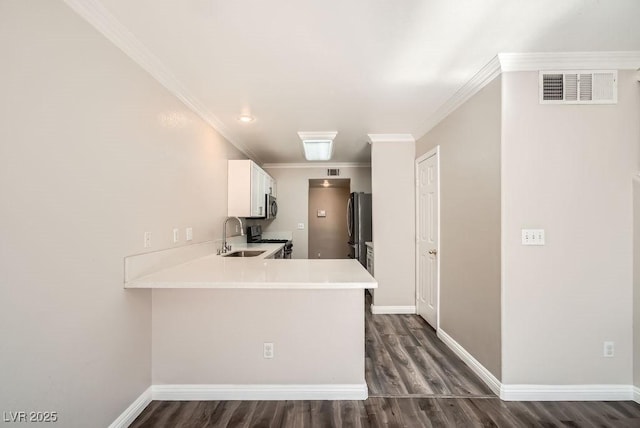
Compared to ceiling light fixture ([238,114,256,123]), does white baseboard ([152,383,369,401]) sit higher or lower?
lower

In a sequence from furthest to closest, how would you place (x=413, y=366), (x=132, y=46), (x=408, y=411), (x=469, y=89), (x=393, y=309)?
(x=393, y=309), (x=413, y=366), (x=469, y=89), (x=408, y=411), (x=132, y=46)

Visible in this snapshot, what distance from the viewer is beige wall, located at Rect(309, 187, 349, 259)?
746cm

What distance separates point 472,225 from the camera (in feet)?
8.39

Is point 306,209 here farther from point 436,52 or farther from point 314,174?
point 436,52

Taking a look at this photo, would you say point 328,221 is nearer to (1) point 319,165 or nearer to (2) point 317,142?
(1) point 319,165

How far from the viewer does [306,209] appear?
572 centimetres

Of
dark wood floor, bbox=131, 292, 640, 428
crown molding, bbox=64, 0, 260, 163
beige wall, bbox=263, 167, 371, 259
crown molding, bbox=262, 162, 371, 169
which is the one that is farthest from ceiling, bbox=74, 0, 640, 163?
beige wall, bbox=263, 167, 371, 259

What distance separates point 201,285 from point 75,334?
2.07 feet

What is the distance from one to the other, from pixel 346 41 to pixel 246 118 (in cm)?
170

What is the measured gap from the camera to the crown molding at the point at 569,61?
6.58ft

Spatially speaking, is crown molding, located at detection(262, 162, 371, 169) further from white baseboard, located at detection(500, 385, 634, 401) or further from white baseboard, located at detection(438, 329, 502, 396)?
white baseboard, located at detection(500, 385, 634, 401)

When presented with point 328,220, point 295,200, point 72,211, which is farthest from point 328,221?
point 72,211

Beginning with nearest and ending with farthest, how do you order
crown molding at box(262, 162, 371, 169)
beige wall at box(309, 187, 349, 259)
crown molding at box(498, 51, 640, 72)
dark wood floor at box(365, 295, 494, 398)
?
crown molding at box(498, 51, 640, 72), dark wood floor at box(365, 295, 494, 398), crown molding at box(262, 162, 371, 169), beige wall at box(309, 187, 349, 259)

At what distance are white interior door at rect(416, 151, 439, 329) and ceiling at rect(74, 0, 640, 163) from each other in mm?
1001
